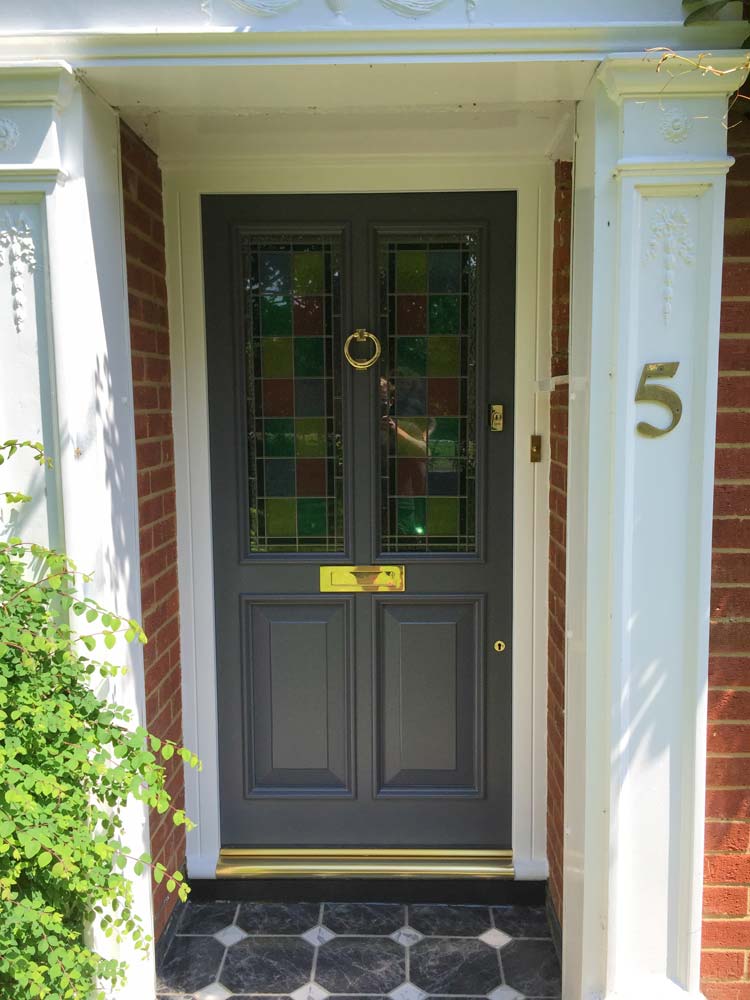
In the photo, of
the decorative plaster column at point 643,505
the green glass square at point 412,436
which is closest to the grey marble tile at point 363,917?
the decorative plaster column at point 643,505

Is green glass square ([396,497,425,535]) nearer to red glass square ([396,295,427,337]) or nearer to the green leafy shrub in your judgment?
red glass square ([396,295,427,337])

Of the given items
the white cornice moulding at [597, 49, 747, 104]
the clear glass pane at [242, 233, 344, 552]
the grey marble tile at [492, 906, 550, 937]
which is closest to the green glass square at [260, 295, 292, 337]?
the clear glass pane at [242, 233, 344, 552]

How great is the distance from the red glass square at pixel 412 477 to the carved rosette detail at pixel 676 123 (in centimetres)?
138

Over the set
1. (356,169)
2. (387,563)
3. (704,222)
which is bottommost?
(387,563)

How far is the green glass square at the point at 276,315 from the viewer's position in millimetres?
2912

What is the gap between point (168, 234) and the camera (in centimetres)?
282

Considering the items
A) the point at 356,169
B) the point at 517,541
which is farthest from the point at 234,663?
the point at 356,169

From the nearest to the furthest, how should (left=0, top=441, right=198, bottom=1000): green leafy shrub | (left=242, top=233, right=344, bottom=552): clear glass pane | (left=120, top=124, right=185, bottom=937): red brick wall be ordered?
(left=0, top=441, right=198, bottom=1000): green leafy shrub, (left=120, top=124, right=185, bottom=937): red brick wall, (left=242, top=233, right=344, bottom=552): clear glass pane

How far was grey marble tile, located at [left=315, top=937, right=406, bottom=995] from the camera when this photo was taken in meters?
2.62

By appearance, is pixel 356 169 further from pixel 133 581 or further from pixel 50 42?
pixel 133 581

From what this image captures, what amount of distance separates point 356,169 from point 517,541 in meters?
1.44

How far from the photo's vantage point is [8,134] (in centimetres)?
194

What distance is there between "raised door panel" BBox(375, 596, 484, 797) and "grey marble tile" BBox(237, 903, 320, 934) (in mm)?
512

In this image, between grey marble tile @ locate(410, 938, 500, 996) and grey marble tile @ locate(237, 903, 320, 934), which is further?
grey marble tile @ locate(237, 903, 320, 934)
